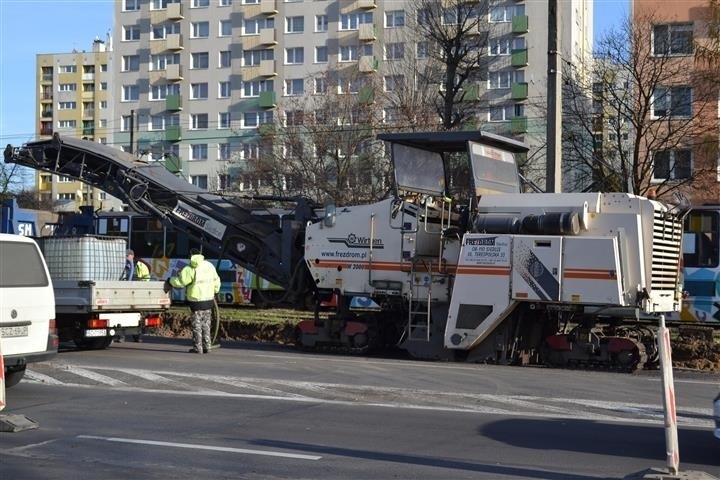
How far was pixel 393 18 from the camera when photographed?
73.0 m

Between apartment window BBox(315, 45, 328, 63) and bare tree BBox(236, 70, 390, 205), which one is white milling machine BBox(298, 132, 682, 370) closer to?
bare tree BBox(236, 70, 390, 205)

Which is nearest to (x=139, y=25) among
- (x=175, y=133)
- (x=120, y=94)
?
(x=120, y=94)

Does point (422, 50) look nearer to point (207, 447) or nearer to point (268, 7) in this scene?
point (207, 447)

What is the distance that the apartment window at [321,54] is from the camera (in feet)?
250

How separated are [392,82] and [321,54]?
105 feet

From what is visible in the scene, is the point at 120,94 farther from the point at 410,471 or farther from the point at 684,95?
the point at 410,471

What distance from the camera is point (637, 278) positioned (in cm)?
1448

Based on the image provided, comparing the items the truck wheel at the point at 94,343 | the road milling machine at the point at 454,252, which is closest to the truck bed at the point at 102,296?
the truck wheel at the point at 94,343

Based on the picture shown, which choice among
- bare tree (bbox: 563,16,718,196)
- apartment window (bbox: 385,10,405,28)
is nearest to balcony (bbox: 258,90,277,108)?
apartment window (bbox: 385,10,405,28)

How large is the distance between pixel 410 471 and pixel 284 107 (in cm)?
4577

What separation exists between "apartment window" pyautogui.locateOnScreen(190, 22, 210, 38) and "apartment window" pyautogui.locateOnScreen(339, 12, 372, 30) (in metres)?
12.5

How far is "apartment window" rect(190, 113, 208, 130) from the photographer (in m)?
79.1

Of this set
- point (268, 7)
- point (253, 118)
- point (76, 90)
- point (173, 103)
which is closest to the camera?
point (268, 7)

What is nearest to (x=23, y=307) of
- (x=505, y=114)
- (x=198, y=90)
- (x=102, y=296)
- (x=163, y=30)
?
(x=102, y=296)
